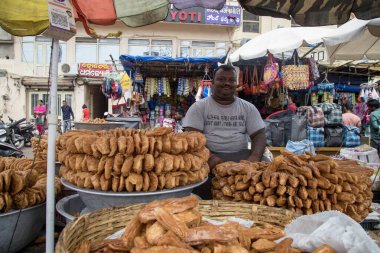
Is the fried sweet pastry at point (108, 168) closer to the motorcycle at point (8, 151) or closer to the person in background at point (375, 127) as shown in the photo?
the motorcycle at point (8, 151)

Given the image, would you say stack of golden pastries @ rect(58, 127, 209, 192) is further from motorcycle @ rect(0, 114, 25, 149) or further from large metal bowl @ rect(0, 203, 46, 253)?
motorcycle @ rect(0, 114, 25, 149)

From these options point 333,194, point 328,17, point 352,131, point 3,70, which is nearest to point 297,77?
point 352,131

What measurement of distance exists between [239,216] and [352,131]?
21.0ft

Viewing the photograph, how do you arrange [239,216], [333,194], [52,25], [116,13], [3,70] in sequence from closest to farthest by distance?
[52,25] → [239,216] → [333,194] → [116,13] → [3,70]

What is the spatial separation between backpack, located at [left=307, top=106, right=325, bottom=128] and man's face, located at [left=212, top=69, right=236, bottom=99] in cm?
436

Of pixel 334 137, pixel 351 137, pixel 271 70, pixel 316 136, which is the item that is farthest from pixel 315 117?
pixel 271 70

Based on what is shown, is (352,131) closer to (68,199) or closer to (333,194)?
(333,194)

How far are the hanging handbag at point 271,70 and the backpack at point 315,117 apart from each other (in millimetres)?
1089

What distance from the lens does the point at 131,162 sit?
67.2 inches

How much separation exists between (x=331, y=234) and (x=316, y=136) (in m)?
6.27

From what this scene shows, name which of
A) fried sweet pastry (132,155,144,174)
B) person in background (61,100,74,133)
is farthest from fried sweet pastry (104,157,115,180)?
person in background (61,100,74,133)

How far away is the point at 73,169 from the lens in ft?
5.90

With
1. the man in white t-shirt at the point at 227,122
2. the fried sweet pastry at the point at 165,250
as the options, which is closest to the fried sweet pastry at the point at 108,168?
the fried sweet pastry at the point at 165,250

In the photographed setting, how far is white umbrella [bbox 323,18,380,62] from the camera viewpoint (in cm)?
462
